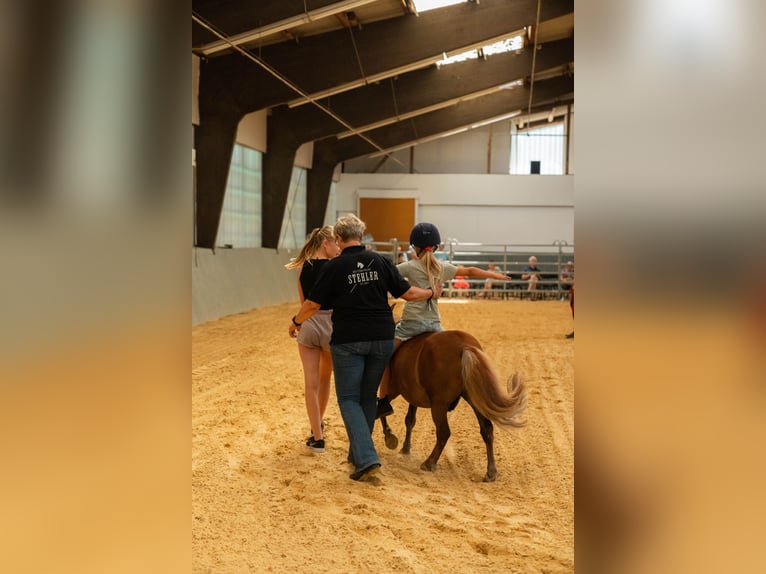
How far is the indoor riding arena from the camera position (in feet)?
13.9

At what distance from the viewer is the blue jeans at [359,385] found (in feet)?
16.7

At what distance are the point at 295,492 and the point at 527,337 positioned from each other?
8.64 meters

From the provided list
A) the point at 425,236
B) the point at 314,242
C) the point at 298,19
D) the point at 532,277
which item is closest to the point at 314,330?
the point at 314,242

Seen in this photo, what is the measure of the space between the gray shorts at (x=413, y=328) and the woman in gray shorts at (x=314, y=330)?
1.55ft

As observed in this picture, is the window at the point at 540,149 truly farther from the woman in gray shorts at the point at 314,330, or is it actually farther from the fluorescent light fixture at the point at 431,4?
the woman in gray shorts at the point at 314,330

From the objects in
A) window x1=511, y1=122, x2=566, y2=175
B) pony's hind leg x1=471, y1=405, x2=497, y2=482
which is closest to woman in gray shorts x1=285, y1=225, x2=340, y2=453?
pony's hind leg x1=471, y1=405, x2=497, y2=482

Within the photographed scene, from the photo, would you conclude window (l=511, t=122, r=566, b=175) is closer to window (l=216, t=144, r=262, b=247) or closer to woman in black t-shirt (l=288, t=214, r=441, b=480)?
window (l=216, t=144, r=262, b=247)

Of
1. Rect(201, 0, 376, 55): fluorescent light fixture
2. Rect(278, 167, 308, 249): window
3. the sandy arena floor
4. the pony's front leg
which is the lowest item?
the sandy arena floor

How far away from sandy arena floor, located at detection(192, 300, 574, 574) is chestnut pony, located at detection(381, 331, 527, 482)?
0.30m
